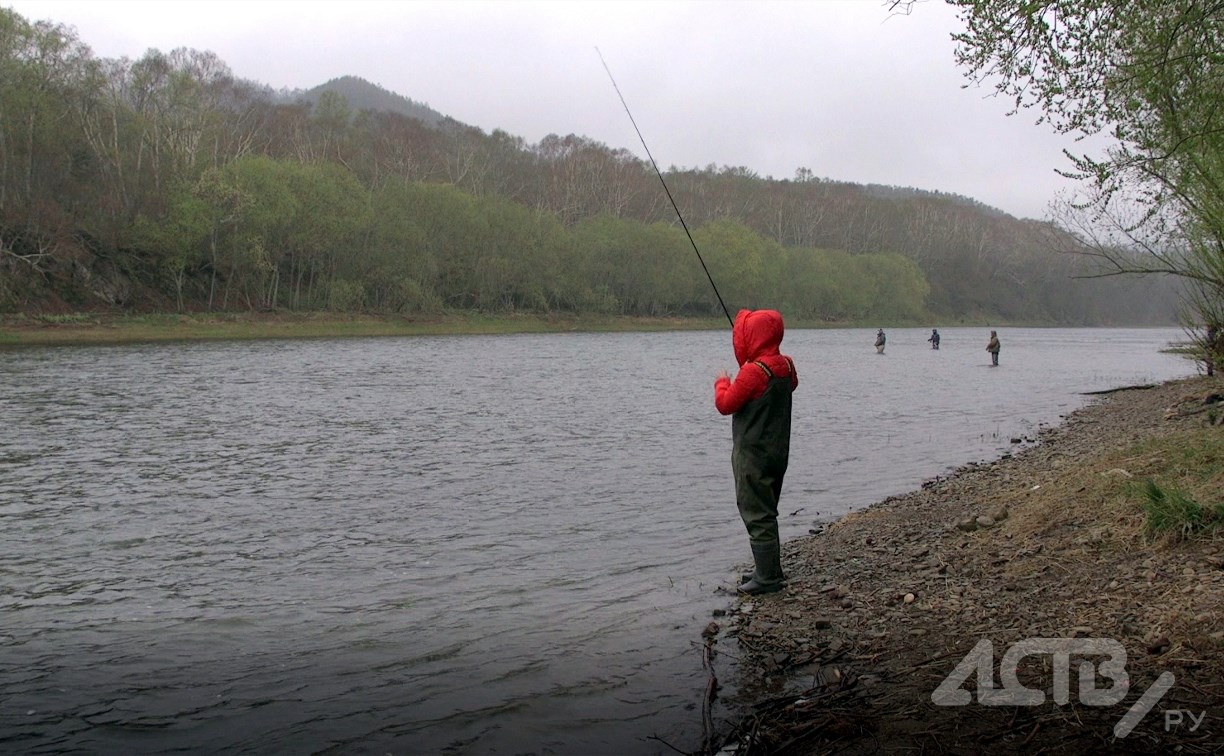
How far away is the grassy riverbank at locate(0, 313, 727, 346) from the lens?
56.6 m

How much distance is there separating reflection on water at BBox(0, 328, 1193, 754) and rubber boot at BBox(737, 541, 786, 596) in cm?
35

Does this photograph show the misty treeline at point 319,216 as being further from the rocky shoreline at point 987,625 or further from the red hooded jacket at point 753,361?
the red hooded jacket at point 753,361

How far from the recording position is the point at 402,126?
13025 centimetres

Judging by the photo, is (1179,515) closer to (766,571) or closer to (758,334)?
(766,571)

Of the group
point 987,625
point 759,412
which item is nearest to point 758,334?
point 759,412

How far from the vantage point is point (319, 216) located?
257 feet

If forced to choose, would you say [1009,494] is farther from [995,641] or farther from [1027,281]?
[1027,281]

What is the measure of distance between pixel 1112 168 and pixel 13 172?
245 ft

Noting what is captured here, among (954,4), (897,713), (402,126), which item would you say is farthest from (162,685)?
(402,126)

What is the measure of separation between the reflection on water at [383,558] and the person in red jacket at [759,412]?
114 centimetres
